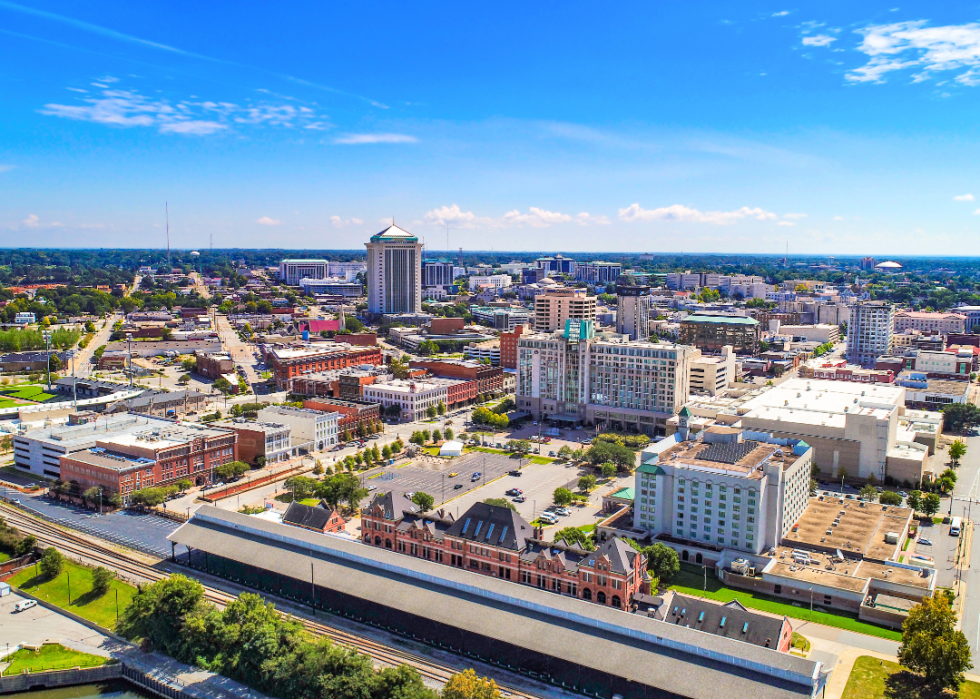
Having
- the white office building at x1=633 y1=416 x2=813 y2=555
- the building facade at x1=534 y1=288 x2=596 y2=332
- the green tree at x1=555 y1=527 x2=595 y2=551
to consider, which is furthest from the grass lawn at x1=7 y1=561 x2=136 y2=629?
the building facade at x1=534 y1=288 x2=596 y2=332

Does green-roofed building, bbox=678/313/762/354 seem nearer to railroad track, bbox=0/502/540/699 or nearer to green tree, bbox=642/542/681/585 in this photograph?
green tree, bbox=642/542/681/585

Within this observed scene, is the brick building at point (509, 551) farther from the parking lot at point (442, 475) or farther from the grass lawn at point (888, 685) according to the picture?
the parking lot at point (442, 475)

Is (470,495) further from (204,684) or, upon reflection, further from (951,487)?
(951,487)

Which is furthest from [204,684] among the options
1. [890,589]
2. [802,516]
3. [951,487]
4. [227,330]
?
[227,330]

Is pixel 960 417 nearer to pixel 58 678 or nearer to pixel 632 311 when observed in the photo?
pixel 632 311

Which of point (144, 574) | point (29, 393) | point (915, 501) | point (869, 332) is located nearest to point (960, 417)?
point (915, 501)
